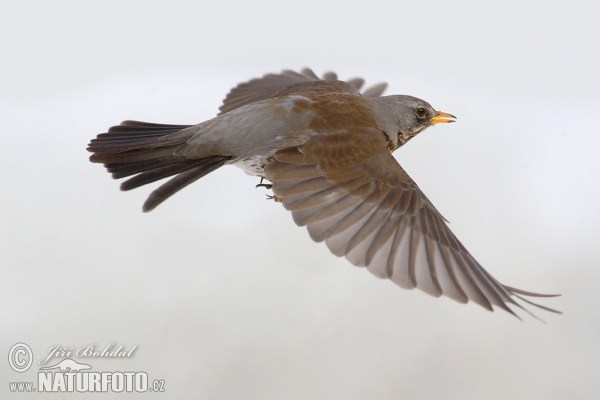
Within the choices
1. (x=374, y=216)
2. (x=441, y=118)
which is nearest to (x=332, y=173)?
(x=374, y=216)

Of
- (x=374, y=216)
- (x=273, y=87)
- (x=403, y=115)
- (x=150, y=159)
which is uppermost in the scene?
(x=273, y=87)

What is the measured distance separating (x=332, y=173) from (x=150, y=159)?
748 millimetres

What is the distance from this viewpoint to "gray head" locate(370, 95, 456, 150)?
337 cm

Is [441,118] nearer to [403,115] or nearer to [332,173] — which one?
[403,115]

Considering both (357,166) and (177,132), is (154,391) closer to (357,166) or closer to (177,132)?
(177,132)

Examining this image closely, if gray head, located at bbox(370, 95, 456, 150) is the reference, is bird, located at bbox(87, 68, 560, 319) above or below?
below

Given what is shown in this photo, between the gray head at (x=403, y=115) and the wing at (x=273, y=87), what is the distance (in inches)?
16.1

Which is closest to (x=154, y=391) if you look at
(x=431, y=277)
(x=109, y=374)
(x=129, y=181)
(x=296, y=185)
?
(x=109, y=374)

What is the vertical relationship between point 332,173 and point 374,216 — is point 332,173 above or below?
above

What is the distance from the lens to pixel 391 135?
3.33 m

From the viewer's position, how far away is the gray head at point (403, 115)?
337cm

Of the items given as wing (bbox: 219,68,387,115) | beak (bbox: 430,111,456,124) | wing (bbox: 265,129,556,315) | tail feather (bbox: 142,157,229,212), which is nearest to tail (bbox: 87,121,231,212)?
tail feather (bbox: 142,157,229,212)

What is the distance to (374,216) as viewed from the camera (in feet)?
9.09

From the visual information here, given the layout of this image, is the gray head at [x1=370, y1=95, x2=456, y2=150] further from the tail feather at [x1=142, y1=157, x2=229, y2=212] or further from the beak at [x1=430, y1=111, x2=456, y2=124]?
the tail feather at [x1=142, y1=157, x2=229, y2=212]
